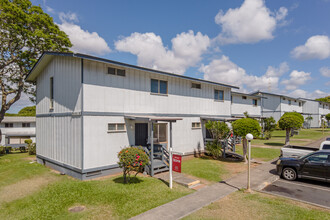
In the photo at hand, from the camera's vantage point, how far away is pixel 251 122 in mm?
13508

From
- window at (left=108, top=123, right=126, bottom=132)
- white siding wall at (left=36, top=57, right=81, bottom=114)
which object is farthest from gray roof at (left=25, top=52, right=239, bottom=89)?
window at (left=108, top=123, right=126, bottom=132)

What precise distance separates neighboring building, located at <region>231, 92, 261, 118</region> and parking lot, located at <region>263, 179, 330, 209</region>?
56.4 feet


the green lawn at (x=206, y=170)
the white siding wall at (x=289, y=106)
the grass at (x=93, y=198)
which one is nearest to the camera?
the grass at (x=93, y=198)

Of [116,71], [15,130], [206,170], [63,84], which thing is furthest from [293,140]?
[15,130]

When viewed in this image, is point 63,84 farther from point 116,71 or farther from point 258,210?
point 258,210

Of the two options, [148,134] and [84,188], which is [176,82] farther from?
[84,188]

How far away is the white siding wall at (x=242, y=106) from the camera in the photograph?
27156 millimetres

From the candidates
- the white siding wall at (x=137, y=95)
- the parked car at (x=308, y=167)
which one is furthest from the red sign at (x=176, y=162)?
the parked car at (x=308, y=167)

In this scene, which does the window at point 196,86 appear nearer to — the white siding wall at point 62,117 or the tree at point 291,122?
the white siding wall at point 62,117

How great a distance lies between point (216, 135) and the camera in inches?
614

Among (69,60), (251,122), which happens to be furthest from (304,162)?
(69,60)

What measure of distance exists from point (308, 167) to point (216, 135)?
6664mm

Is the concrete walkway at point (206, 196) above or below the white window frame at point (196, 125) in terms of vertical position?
below

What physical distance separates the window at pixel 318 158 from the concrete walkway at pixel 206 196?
1949 mm
